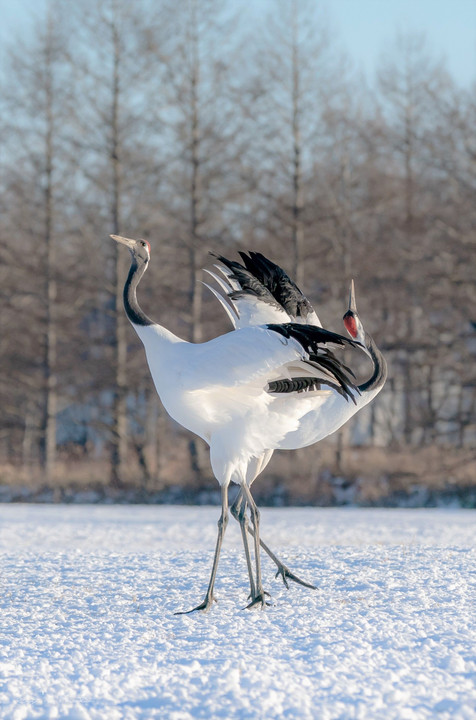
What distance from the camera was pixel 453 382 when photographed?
2262 centimetres

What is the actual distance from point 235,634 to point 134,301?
239 cm

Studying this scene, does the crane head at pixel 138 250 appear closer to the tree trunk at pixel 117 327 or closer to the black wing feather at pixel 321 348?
the black wing feather at pixel 321 348

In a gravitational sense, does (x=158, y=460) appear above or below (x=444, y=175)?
below

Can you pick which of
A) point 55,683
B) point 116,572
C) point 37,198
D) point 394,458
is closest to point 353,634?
point 55,683

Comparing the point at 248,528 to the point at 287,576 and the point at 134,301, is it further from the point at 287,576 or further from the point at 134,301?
the point at 134,301

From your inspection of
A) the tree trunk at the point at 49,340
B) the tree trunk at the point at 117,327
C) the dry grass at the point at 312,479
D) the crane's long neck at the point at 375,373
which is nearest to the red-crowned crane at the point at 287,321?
the crane's long neck at the point at 375,373

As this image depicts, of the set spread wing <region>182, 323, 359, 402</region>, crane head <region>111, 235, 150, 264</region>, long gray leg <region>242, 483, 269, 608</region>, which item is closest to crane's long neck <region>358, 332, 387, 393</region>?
spread wing <region>182, 323, 359, 402</region>

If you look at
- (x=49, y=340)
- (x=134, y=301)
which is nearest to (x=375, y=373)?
(x=134, y=301)

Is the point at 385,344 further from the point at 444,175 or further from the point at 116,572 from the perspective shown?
the point at 116,572

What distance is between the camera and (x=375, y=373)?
6891mm

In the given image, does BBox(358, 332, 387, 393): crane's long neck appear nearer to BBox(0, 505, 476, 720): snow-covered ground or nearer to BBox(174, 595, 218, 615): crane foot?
BBox(0, 505, 476, 720): snow-covered ground

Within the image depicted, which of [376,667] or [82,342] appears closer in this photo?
[376,667]

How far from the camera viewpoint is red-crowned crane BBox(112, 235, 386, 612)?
585cm

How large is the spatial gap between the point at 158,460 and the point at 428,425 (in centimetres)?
663
